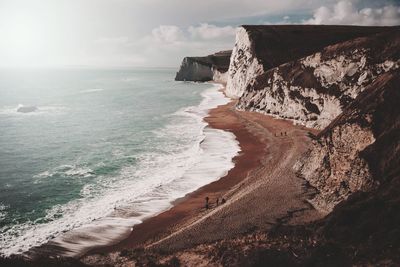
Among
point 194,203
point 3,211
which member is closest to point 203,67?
point 194,203

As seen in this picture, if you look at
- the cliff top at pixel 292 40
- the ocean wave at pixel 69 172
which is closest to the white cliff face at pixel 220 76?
the cliff top at pixel 292 40

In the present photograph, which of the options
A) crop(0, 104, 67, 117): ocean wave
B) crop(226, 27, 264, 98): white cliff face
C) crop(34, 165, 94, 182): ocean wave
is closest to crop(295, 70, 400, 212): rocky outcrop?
crop(34, 165, 94, 182): ocean wave

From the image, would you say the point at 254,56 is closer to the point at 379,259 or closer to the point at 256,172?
the point at 256,172

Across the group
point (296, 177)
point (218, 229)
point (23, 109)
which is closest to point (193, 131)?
point (296, 177)

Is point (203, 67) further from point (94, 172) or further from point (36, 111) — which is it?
point (94, 172)

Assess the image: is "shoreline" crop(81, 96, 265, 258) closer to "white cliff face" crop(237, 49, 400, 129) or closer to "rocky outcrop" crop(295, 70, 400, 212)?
"rocky outcrop" crop(295, 70, 400, 212)

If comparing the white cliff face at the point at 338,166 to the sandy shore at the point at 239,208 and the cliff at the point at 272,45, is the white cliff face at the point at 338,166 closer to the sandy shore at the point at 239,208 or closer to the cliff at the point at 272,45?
the sandy shore at the point at 239,208
